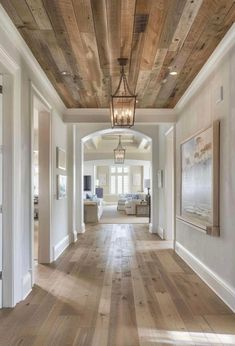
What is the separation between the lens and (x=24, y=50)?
3.48m

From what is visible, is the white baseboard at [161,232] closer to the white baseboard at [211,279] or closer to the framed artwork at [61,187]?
the white baseboard at [211,279]

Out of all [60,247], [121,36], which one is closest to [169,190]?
[60,247]

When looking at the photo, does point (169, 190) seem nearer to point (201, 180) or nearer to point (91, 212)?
point (201, 180)

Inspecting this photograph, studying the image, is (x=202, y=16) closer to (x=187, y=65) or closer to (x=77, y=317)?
(x=187, y=65)

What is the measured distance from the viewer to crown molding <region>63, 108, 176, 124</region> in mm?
6191

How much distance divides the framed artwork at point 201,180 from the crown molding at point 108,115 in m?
0.98

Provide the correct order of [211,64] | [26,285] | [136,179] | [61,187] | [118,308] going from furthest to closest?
[136,179]
[61,187]
[211,64]
[26,285]
[118,308]

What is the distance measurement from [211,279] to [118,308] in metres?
1.28

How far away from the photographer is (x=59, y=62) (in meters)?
3.92

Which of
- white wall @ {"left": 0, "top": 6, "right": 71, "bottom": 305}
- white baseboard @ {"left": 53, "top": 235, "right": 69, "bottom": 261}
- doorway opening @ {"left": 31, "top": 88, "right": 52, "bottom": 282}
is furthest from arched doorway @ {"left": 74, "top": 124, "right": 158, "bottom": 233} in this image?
white wall @ {"left": 0, "top": 6, "right": 71, "bottom": 305}

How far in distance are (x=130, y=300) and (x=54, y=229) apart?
227 centimetres

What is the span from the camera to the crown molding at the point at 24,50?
2889 mm

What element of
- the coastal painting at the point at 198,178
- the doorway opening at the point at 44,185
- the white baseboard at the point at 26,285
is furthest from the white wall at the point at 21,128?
the coastal painting at the point at 198,178

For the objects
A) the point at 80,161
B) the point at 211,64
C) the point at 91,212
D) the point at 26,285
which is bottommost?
the point at 26,285
